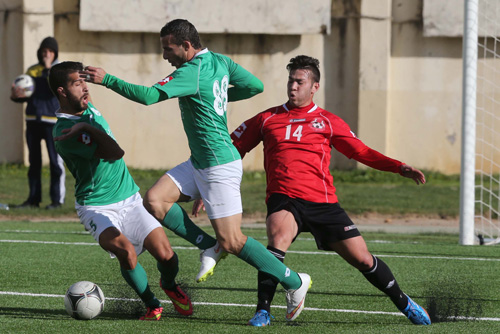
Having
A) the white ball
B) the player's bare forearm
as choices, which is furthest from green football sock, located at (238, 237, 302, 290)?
the white ball

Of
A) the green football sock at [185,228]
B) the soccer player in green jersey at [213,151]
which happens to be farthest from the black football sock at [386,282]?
the green football sock at [185,228]

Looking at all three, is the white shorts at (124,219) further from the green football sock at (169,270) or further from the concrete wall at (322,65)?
the concrete wall at (322,65)

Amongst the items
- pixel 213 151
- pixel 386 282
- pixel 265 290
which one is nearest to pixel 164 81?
pixel 213 151

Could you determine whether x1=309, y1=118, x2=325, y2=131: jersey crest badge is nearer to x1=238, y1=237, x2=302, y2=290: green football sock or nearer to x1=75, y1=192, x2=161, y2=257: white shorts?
x1=238, y1=237, x2=302, y2=290: green football sock

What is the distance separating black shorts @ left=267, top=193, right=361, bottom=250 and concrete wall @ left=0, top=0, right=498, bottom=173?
11.4 m

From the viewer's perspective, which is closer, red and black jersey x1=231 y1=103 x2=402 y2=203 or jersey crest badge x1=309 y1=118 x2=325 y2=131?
red and black jersey x1=231 y1=103 x2=402 y2=203

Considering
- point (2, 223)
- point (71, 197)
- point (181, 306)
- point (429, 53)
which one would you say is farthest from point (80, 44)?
point (181, 306)

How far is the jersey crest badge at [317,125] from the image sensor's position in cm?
624

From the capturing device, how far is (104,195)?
599 centimetres

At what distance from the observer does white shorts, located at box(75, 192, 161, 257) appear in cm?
591

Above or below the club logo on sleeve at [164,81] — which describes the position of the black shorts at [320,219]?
below

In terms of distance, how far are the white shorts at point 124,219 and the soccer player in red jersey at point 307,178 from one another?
84cm

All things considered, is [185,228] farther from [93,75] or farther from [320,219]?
[93,75]

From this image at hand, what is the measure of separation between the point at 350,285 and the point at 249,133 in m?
2.17
